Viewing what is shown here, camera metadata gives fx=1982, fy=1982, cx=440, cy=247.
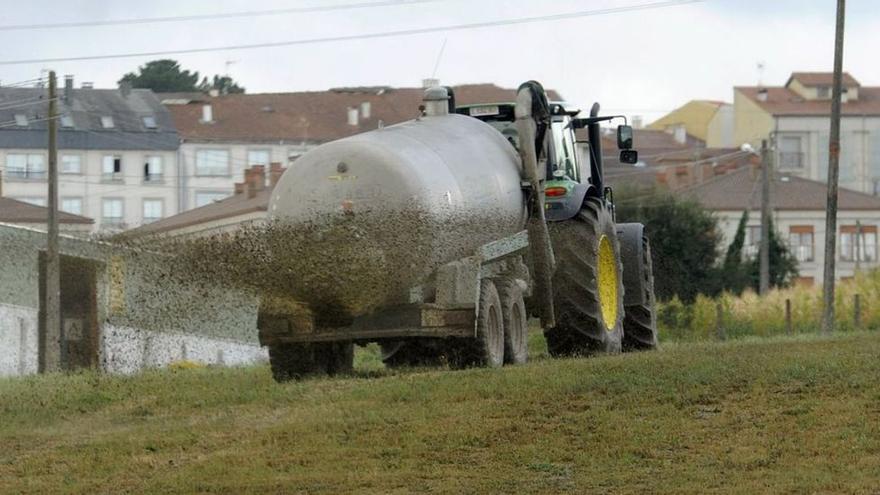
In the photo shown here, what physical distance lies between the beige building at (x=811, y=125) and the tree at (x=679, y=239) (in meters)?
37.4

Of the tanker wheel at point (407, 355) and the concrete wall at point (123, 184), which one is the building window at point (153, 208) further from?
the tanker wheel at point (407, 355)

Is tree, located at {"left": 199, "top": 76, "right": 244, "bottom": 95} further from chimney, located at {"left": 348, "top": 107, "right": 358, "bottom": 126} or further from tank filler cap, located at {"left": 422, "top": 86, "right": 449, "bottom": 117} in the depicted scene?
tank filler cap, located at {"left": 422, "top": 86, "right": 449, "bottom": 117}

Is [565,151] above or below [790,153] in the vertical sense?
below

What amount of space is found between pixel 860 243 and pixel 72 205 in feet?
141

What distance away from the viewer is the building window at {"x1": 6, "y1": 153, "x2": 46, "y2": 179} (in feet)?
339

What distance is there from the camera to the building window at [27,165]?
103 m

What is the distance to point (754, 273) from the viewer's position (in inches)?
3243

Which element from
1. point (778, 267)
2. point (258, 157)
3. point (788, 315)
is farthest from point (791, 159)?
point (788, 315)

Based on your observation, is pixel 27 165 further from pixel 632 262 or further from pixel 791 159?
pixel 632 262

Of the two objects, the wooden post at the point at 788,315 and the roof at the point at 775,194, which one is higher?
the roof at the point at 775,194

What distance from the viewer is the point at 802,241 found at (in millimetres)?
104938

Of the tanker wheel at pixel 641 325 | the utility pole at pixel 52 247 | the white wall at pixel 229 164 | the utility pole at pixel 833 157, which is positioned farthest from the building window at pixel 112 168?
the tanker wheel at pixel 641 325

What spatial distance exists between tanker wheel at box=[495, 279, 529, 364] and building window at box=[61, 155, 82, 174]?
89.5 metres

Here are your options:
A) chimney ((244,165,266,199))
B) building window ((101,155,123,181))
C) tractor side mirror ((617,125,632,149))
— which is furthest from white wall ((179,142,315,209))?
tractor side mirror ((617,125,632,149))
